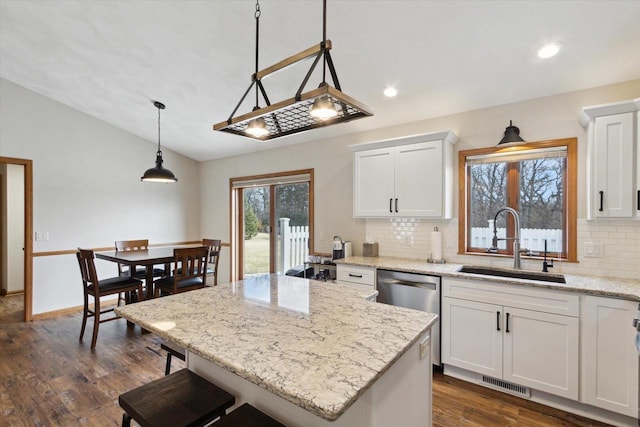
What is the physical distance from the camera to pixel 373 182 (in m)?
3.47

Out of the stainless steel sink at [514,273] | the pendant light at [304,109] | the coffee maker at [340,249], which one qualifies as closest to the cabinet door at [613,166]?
the stainless steel sink at [514,273]

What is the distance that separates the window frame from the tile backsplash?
49mm

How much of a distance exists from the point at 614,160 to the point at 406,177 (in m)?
1.59

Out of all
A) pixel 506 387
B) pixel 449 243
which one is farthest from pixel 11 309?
pixel 506 387

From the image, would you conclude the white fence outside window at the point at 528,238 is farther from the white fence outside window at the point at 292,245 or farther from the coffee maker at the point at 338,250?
the white fence outside window at the point at 292,245

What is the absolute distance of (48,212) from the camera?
432 centimetres

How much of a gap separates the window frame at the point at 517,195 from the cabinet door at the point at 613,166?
0.99 ft

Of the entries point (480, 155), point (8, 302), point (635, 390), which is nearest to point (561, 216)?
point (480, 155)

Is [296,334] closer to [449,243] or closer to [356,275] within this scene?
[356,275]

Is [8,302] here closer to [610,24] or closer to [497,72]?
[497,72]

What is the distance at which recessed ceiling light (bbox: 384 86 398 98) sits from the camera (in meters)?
2.98

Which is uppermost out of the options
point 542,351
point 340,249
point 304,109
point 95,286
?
point 304,109

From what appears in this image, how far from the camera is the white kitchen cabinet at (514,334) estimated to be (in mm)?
2229

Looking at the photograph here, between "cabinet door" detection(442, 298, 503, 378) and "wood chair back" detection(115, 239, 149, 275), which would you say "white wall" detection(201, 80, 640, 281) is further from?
"wood chair back" detection(115, 239, 149, 275)
